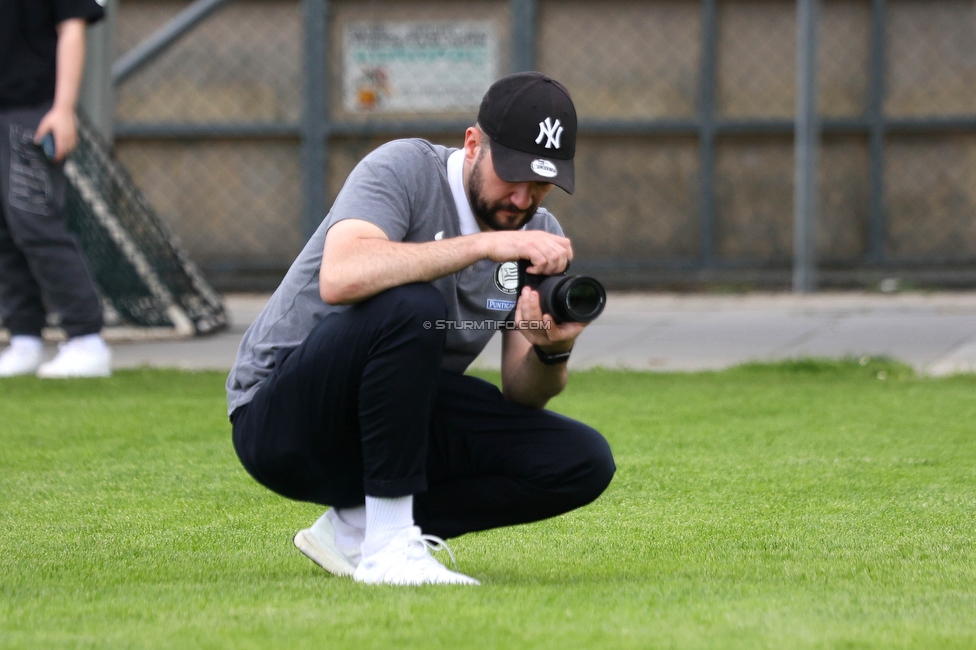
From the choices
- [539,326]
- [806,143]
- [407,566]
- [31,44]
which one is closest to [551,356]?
[539,326]

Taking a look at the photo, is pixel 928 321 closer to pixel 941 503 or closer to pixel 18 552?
pixel 941 503

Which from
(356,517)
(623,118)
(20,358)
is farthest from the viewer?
(623,118)

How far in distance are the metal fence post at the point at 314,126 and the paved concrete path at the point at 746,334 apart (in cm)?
74

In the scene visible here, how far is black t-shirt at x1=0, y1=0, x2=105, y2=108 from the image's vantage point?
5637 millimetres

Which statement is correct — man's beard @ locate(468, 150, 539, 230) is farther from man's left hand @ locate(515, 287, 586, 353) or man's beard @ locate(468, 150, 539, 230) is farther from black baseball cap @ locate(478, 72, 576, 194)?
man's left hand @ locate(515, 287, 586, 353)

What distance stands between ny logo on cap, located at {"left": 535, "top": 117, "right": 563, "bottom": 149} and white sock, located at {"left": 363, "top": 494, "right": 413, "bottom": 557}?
26.9 inches

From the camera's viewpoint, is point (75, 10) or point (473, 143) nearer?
point (473, 143)

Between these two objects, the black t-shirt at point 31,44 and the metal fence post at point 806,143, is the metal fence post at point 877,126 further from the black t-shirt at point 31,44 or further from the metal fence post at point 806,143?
the black t-shirt at point 31,44

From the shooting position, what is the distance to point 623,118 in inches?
368

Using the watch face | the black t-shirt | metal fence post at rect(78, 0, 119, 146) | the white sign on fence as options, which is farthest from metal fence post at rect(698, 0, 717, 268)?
the watch face

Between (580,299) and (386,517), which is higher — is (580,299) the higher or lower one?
the higher one

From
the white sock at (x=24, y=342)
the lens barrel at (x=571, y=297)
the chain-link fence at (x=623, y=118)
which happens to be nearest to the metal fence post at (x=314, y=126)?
the chain-link fence at (x=623, y=118)

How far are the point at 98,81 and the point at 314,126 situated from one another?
2131 mm

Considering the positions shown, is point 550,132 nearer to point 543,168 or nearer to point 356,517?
point 543,168
